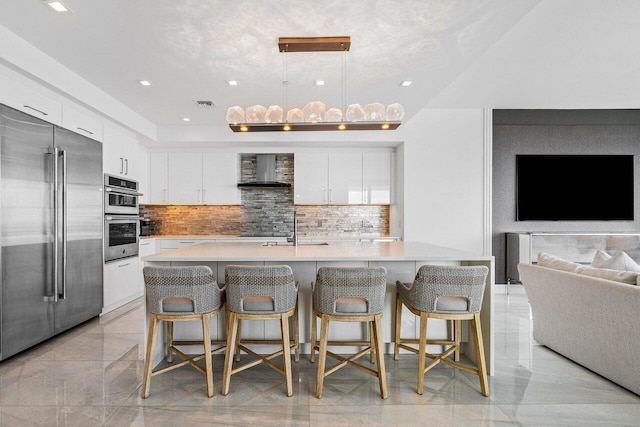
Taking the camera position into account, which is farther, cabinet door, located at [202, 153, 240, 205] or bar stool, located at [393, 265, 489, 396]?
cabinet door, located at [202, 153, 240, 205]

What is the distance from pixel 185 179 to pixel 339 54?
3573 mm

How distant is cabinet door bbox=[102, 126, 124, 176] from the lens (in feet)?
13.5

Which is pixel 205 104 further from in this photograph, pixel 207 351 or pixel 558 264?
pixel 558 264

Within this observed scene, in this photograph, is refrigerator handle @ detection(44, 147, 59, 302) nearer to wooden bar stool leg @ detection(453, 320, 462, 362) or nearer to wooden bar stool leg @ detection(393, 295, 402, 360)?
wooden bar stool leg @ detection(393, 295, 402, 360)

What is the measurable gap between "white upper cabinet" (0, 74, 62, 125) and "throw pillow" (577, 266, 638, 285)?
181 inches

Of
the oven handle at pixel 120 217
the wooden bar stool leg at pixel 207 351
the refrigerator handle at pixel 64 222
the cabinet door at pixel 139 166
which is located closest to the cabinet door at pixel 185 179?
the cabinet door at pixel 139 166

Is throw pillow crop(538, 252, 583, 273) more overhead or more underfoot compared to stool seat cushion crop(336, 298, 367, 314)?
more overhead

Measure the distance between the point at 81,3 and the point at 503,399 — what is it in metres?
3.65

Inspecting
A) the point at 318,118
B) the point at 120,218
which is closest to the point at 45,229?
the point at 120,218

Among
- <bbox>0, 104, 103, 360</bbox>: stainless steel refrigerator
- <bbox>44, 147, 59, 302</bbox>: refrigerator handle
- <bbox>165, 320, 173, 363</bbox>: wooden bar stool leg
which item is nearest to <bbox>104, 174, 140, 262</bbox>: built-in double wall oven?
<bbox>0, 104, 103, 360</bbox>: stainless steel refrigerator

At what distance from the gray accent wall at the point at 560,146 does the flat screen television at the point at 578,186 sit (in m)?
0.07

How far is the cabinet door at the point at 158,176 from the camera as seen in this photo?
5562 mm

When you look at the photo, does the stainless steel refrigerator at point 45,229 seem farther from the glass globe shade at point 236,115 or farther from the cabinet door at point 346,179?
the cabinet door at point 346,179

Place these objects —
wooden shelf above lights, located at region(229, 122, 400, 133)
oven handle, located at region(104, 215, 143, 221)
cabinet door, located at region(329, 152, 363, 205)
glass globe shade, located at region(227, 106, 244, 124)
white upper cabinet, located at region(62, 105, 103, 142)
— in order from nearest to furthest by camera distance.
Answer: wooden shelf above lights, located at region(229, 122, 400, 133) → glass globe shade, located at region(227, 106, 244, 124) → white upper cabinet, located at region(62, 105, 103, 142) → oven handle, located at region(104, 215, 143, 221) → cabinet door, located at region(329, 152, 363, 205)
